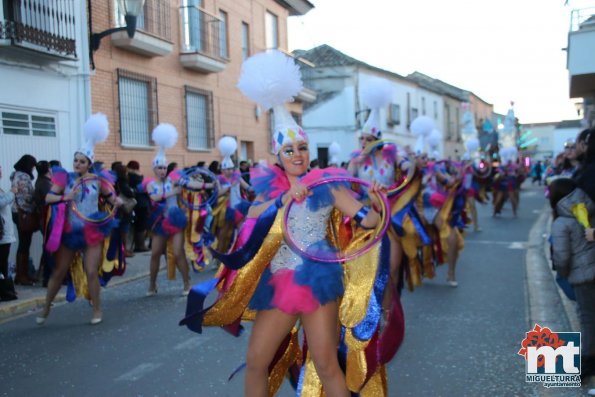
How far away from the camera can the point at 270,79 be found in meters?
3.92

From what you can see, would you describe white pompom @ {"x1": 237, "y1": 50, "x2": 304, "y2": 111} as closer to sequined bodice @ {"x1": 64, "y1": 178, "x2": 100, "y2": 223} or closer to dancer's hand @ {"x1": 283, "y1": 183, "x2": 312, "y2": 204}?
dancer's hand @ {"x1": 283, "y1": 183, "x2": 312, "y2": 204}

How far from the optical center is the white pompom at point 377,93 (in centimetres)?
716

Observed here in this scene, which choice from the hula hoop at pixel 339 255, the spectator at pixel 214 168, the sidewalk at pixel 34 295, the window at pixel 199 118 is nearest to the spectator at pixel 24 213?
the sidewalk at pixel 34 295

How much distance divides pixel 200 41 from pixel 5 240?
10610mm

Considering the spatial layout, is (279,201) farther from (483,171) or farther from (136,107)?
(483,171)

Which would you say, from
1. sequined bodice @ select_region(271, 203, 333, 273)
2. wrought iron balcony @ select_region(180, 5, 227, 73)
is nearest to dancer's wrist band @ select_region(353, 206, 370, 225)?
sequined bodice @ select_region(271, 203, 333, 273)

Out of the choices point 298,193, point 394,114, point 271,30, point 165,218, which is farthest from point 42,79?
point 394,114

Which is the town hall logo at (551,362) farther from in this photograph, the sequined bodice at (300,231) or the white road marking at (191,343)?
the white road marking at (191,343)

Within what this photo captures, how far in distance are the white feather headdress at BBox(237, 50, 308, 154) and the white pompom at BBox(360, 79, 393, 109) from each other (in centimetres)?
326

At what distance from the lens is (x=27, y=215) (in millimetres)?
9344

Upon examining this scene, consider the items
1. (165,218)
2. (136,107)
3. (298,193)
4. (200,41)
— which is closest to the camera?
(298,193)

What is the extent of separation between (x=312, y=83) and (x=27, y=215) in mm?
26067

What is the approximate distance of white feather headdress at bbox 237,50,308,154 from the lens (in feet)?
12.8

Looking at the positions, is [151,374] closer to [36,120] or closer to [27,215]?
[27,215]
